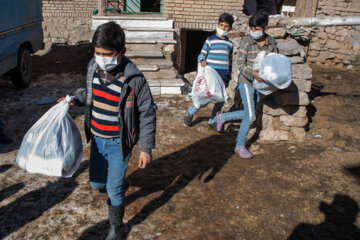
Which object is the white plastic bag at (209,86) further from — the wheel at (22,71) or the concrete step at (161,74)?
the wheel at (22,71)

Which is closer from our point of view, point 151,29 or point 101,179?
point 101,179

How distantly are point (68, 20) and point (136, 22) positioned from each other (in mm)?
5694

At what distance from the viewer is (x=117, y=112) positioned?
2.50 m

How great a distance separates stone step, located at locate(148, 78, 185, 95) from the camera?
252 inches

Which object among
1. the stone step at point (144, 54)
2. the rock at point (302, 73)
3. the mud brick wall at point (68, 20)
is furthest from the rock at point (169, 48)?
the mud brick wall at point (68, 20)

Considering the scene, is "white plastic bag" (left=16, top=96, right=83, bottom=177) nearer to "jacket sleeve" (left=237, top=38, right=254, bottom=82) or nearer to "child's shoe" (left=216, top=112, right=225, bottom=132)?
"jacket sleeve" (left=237, top=38, right=254, bottom=82)

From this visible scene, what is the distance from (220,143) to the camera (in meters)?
4.59

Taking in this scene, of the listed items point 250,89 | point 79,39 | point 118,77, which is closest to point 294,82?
point 250,89

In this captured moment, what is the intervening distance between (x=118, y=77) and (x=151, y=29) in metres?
5.88

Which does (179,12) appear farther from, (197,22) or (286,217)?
(286,217)

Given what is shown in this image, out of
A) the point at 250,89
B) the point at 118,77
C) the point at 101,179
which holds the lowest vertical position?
the point at 101,179

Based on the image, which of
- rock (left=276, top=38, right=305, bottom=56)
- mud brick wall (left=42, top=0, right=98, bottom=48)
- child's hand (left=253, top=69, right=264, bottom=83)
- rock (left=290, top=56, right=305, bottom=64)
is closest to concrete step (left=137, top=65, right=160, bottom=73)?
rock (left=276, top=38, right=305, bottom=56)

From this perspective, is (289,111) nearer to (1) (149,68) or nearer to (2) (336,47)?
(1) (149,68)

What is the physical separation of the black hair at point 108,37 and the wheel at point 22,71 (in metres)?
4.96
